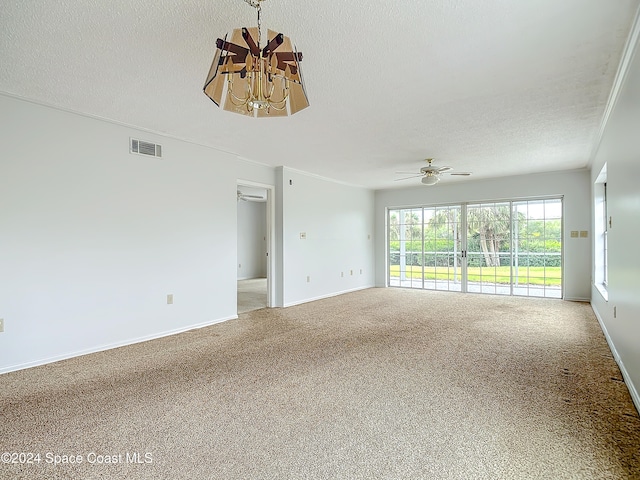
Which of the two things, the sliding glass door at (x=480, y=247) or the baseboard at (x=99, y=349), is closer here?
the baseboard at (x=99, y=349)

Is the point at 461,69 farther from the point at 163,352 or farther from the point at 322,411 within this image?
the point at 163,352

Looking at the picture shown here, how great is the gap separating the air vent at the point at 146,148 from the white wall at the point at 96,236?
0.21ft

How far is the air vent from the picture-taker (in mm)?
3957

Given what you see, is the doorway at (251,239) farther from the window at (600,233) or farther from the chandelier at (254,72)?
the window at (600,233)

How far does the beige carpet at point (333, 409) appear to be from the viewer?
1.76 m

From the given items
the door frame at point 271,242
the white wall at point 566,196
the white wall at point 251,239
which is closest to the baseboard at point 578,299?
the white wall at point 566,196

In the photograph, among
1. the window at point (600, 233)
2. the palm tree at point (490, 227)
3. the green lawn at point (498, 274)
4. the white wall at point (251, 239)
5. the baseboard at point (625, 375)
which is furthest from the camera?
the white wall at point (251, 239)

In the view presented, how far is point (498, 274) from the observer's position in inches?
287

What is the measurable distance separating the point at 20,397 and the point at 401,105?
408cm

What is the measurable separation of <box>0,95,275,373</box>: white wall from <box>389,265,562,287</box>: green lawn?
17.1 ft

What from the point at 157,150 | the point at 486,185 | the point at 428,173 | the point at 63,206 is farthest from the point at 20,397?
the point at 486,185

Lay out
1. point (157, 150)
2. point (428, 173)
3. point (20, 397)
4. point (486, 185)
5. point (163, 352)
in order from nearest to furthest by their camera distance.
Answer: point (20, 397) → point (163, 352) → point (157, 150) → point (428, 173) → point (486, 185)

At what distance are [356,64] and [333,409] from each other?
2.53 m

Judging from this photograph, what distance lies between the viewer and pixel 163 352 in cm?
359
